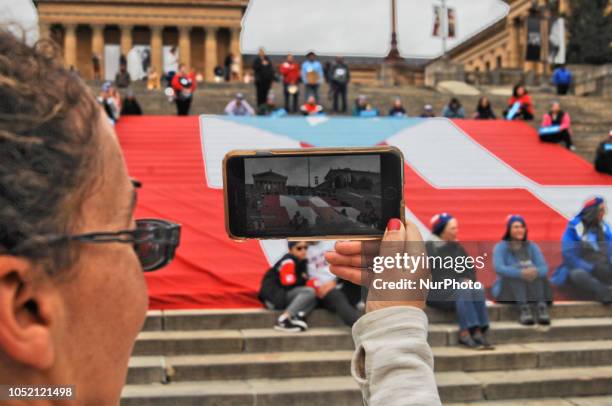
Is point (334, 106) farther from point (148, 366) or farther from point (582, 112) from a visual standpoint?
point (148, 366)


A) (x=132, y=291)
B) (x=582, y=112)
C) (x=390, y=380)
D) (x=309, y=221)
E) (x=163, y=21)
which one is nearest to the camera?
(x=132, y=291)

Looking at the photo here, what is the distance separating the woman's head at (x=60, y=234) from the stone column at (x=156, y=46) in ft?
198

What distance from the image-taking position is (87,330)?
961 mm

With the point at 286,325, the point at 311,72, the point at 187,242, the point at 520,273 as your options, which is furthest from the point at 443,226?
the point at 311,72

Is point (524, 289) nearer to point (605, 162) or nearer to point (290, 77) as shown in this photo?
point (605, 162)

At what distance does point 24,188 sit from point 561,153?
A: 10462 millimetres

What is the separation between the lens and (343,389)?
5.95m

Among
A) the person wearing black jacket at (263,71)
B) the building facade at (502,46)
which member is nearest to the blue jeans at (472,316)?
the person wearing black jacket at (263,71)

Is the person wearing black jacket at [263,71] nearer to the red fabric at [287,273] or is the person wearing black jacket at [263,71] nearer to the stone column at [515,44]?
the red fabric at [287,273]

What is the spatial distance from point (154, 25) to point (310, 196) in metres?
61.5

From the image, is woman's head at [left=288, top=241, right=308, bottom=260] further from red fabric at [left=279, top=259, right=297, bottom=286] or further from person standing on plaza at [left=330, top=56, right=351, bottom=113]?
person standing on plaza at [left=330, top=56, right=351, bottom=113]

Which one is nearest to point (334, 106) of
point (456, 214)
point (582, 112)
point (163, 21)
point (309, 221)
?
point (582, 112)

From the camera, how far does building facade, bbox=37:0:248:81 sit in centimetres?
5903

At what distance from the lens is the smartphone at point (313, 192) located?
1.39m
